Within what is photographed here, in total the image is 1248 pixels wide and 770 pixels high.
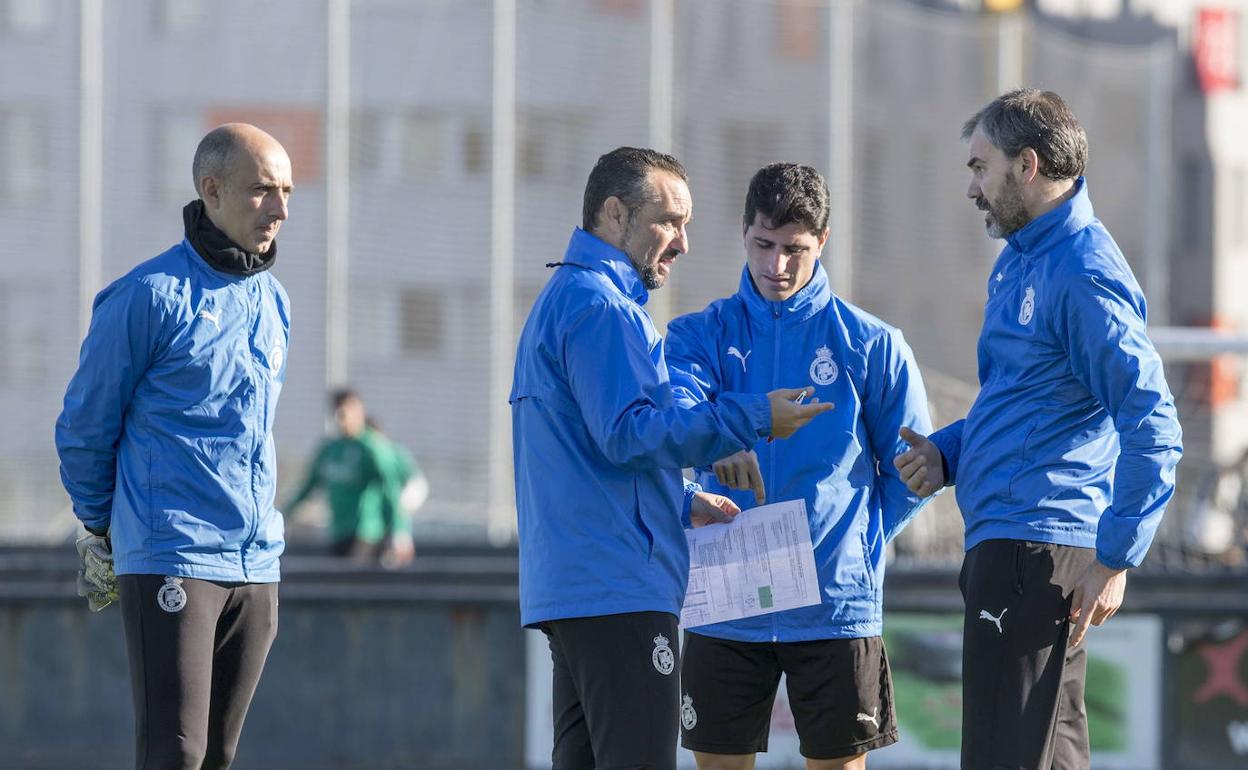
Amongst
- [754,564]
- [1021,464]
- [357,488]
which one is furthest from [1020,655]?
[357,488]

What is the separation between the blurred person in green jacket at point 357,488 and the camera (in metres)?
13.8

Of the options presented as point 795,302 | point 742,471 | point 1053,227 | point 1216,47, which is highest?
point 1216,47

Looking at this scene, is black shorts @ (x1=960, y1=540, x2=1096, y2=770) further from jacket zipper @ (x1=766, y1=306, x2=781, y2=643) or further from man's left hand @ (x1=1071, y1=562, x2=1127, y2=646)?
jacket zipper @ (x1=766, y1=306, x2=781, y2=643)

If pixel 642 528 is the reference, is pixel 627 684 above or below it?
below

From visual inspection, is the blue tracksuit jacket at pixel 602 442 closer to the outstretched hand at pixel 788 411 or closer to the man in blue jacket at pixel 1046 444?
the outstretched hand at pixel 788 411

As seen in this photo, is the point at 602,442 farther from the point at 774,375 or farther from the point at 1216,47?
the point at 1216,47

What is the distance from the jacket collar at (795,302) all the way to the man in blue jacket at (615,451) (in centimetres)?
67

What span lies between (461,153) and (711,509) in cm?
1640

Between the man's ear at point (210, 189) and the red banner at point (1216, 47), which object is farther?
the red banner at point (1216, 47)

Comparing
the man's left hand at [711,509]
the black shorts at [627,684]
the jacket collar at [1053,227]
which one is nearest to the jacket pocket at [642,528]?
the black shorts at [627,684]

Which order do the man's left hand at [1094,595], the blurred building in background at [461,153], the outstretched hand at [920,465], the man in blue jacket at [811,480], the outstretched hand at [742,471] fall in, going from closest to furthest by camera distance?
1. the man's left hand at [1094,595]
2. the outstretched hand at [742,471]
3. the outstretched hand at [920,465]
4. the man in blue jacket at [811,480]
5. the blurred building in background at [461,153]

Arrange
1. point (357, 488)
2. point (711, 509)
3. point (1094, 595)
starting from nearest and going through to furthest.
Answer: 1. point (1094, 595)
2. point (711, 509)
3. point (357, 488)

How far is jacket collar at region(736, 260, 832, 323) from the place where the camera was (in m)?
5.37

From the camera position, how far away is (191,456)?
499cm
